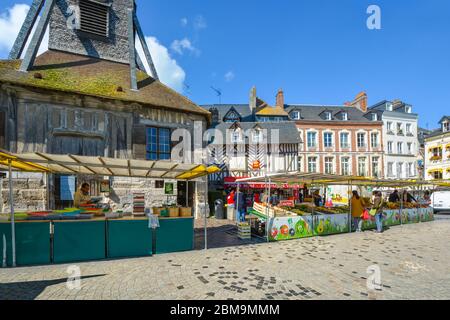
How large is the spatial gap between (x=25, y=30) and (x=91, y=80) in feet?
14.5

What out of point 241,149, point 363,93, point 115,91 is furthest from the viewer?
point 363,93

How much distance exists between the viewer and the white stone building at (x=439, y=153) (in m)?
26.5

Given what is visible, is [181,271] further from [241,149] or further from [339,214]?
[241,149]

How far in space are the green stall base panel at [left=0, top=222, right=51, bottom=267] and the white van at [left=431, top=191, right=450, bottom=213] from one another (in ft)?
77.4

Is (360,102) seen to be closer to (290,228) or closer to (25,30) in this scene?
(290,228)

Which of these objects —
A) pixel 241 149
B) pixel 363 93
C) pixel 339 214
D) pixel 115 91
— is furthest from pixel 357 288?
pixel 363 93

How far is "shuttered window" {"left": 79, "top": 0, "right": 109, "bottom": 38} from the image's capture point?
1263cm

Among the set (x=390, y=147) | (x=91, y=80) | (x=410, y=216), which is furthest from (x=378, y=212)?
(x=390, y=147)

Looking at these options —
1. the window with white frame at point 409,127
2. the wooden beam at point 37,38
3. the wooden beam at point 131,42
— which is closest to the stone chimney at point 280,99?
the window with white frame at point 409,127

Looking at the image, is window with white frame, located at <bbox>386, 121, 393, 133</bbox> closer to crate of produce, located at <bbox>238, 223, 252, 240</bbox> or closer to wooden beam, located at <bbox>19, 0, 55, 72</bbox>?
crate of produce, located at <bbox>238, 223, 252, 240</bbox>

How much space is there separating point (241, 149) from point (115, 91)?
42.4 feet

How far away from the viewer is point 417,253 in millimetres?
6211

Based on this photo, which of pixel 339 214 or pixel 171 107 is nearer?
pixel 339 214

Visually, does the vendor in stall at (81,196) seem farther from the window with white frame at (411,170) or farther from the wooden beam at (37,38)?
the window with white frame at (411,170)
